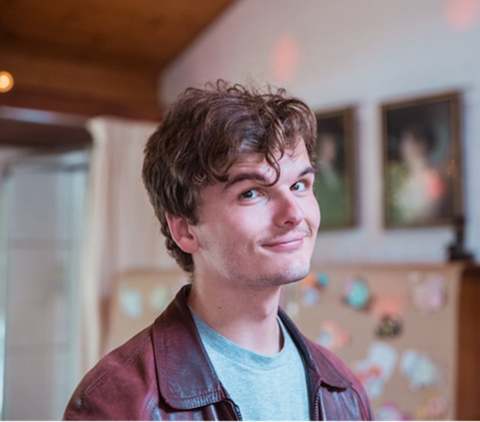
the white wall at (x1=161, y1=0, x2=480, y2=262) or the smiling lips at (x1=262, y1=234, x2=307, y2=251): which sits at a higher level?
the white wall at (x1=161, y1=0, x2=480, y2=262)

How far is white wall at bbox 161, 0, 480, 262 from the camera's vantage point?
3.79m

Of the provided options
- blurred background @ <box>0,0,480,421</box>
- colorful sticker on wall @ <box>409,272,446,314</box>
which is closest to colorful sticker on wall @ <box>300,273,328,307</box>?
blurred background @ <box>0,0,480,421</box>

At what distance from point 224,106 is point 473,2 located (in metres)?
2.78

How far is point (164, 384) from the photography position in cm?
125

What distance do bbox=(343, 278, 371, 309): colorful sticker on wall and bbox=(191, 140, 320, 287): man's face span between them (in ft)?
7.25

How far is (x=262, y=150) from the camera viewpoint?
1318 mm

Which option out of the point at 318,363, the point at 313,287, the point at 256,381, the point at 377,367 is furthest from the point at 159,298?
the point at 256,381

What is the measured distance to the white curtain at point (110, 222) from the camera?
473 centimetres

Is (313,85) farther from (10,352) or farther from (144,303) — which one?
(10,352)

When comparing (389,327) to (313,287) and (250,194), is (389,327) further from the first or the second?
(250,194)

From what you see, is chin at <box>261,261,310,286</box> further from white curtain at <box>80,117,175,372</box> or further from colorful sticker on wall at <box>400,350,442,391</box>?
white curtain at <box>80,117,175,372</box>

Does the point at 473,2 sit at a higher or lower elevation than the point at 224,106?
higher

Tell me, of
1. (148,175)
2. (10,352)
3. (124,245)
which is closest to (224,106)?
(148,175)

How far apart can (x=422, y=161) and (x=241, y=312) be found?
9.08 ft
